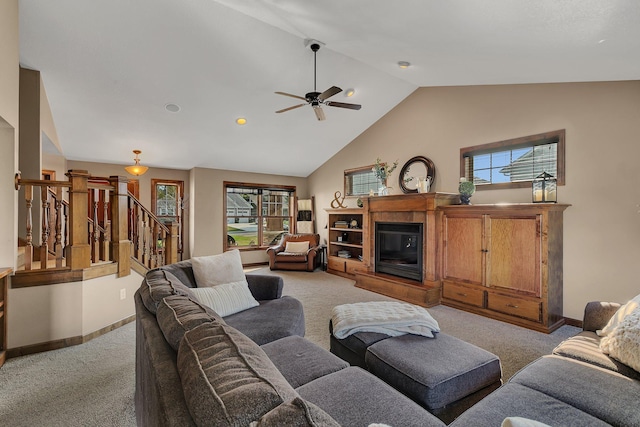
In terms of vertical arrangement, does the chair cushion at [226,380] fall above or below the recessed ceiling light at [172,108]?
below

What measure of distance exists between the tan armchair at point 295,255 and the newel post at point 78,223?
3.87 meters

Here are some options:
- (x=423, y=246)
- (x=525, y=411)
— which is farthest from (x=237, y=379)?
(x=423, y=246)

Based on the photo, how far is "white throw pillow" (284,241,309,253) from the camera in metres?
6.71

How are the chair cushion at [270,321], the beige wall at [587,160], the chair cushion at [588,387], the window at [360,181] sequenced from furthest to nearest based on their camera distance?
the window at [360,181] → the beige wall at [587,160] → the chair cushion at [270,321] → the chair cushion at [588,387]

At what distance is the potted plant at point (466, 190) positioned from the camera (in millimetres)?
4203

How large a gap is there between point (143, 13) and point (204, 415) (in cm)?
389

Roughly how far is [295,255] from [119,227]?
3.63 metres

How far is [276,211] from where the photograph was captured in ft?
26.1

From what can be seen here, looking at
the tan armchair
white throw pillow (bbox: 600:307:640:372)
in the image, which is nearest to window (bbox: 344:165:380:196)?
the tan armchair

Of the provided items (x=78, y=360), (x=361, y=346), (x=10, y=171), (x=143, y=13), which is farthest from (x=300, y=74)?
(x=78, y=360)

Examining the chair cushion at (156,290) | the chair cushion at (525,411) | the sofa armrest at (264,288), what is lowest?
the chair cushion at (525,411)

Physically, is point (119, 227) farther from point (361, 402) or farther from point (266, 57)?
point (361, 402)

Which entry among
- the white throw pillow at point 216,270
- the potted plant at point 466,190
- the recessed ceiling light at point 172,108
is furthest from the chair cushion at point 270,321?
the recessed ceiling light at point 172,108

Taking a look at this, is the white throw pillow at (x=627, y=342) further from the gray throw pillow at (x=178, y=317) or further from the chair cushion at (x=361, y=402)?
the gray throw pillow at (x=178, y=317)
